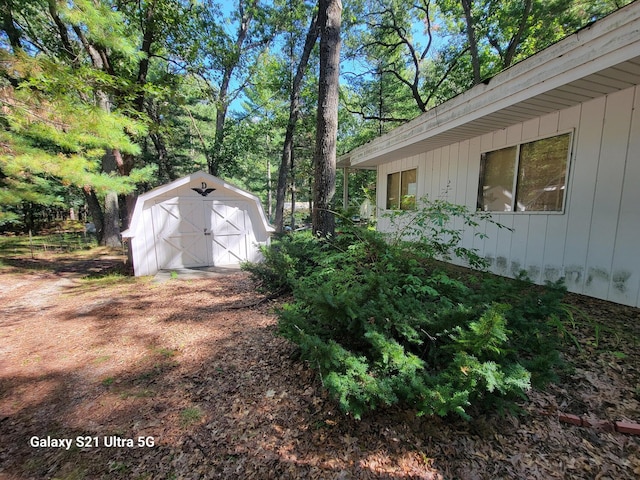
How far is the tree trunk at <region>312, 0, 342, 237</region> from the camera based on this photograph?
4102 mm

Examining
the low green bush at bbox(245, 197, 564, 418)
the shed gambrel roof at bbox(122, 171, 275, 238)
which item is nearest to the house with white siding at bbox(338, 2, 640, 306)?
the low green bush at bbox(245, 197, 564, 418)

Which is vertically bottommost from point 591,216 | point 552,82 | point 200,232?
point 200,232

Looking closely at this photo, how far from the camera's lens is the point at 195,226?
725 cm

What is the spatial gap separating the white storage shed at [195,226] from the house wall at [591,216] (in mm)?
5839

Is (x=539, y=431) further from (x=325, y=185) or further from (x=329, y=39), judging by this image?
(x=329, y=39)

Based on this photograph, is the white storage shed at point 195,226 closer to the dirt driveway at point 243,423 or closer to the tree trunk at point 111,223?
the dirt driveway at point 243,423

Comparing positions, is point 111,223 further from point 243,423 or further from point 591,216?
point 591,216

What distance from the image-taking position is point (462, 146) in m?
5.41

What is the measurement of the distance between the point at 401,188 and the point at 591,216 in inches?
173

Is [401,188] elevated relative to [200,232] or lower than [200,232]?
elevated

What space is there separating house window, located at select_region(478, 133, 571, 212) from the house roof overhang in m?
0.46

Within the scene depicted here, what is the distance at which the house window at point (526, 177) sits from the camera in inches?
151

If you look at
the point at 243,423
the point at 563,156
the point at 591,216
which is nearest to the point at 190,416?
the point at 243,423

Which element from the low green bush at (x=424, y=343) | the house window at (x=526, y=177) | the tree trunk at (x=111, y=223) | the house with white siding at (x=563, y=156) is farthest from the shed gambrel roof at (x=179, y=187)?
the low green bush at (x=424, y=343)
